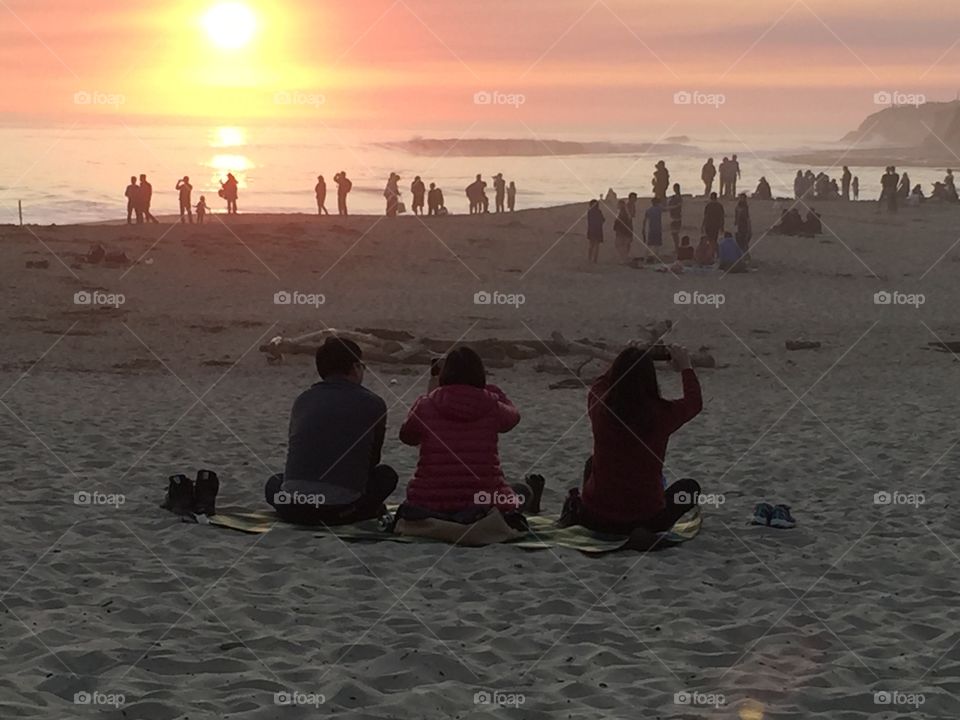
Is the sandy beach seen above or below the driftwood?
below

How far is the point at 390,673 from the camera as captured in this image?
5812 mm

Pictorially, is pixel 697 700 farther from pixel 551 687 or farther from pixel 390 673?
pixel 390 673

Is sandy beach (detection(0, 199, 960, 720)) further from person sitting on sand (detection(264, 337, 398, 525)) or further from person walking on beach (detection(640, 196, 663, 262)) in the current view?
person walking on beach (detection(640, 196, 663, 262))

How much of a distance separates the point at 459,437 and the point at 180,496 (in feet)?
6.80

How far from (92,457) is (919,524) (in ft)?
20.8

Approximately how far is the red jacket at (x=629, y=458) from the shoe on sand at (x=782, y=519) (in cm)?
101

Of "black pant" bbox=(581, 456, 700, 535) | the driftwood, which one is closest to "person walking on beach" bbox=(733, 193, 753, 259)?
the driftwood

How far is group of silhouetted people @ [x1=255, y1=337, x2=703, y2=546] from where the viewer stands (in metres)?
7.81

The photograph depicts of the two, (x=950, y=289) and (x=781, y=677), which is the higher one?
(x=950, y=289)

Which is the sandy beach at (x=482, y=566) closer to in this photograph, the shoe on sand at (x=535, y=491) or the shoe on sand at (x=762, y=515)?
the shoe on sand at (x=762, y=515)

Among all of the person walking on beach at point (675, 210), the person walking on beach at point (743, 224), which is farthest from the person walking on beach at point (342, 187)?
the person walking on beach at point (743, 224)

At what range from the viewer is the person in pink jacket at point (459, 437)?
25.8 ft

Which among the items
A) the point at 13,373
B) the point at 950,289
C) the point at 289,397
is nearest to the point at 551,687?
the point at 289,397

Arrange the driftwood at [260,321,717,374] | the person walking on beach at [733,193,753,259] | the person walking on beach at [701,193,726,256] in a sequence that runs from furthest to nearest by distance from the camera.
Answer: the person walking on beach at [733,193,753,259] < the person walking on beach at [701,193,726,256] < the driftwood at [260,321,717,374]
